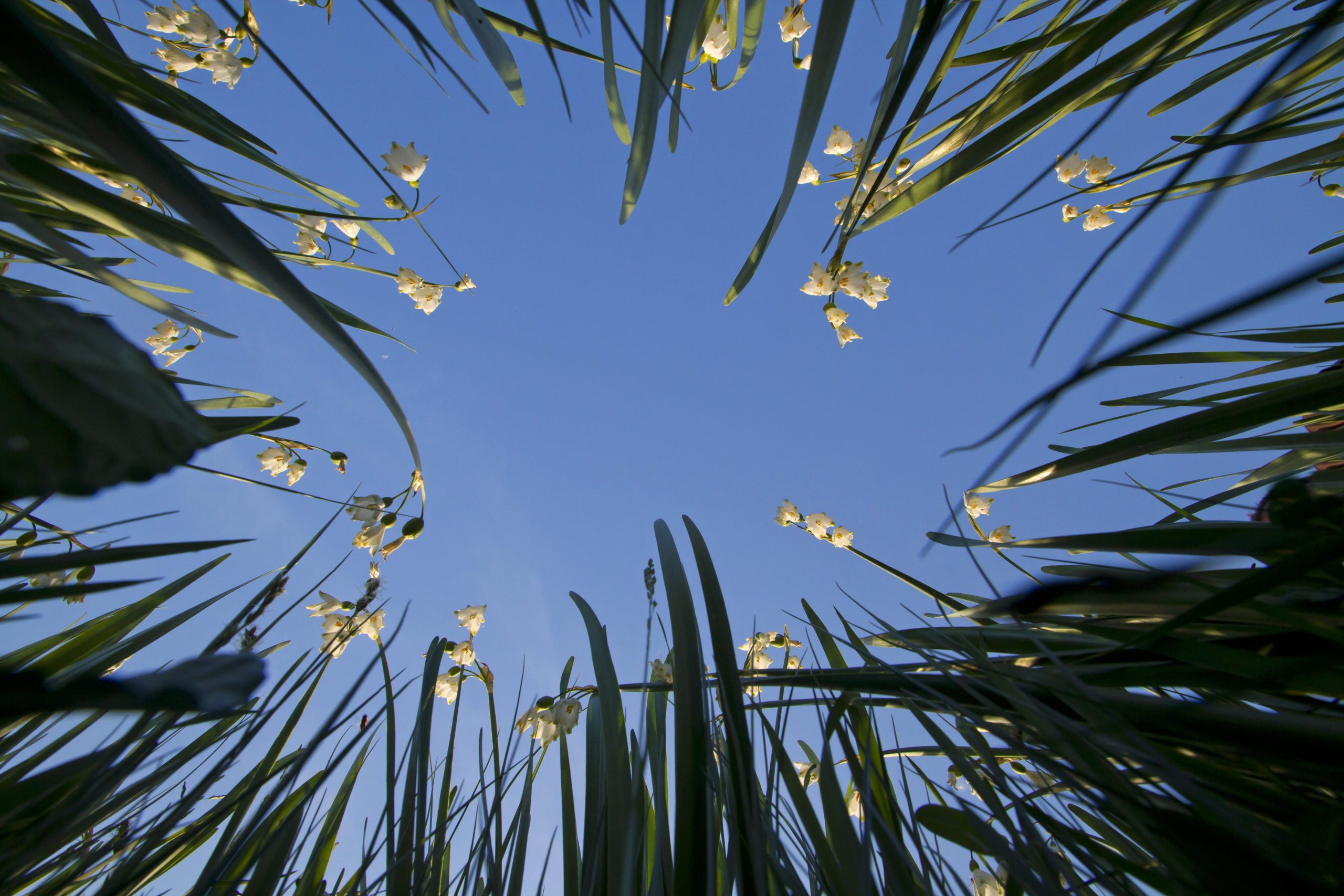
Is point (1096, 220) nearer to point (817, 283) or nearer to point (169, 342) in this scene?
point (817, 283)

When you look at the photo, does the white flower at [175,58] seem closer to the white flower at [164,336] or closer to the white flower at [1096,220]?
the white flower at [164,336]

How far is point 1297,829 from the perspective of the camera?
1.06 ft

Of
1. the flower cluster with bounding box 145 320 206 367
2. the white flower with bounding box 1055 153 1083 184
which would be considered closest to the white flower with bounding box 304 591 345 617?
the flower cluster with bounding box 145 320 206 367

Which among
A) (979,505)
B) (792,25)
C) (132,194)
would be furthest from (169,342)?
(979,505)

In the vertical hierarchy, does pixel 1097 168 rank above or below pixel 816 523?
above

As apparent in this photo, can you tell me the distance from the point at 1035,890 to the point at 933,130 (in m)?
0.89

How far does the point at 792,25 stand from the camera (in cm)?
110

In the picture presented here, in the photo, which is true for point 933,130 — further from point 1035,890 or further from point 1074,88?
point 1035,890

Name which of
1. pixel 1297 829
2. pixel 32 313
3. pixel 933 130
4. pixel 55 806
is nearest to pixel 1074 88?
pixel 933 130

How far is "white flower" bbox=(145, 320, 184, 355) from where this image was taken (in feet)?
4.04

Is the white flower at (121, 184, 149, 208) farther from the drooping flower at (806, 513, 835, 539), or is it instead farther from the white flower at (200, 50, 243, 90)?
the drooping flower at (806, 513, 835, 539)

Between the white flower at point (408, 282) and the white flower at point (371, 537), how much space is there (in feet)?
2.71

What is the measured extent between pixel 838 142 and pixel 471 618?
1489 mm

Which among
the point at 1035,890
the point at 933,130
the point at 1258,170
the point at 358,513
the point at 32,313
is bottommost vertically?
the point at 1035,890
